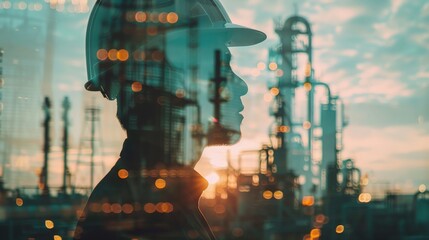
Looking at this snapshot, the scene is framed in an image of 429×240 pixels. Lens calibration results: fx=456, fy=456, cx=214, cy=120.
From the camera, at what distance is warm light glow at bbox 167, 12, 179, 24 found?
2.99 ft

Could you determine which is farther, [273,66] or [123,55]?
[273,66]

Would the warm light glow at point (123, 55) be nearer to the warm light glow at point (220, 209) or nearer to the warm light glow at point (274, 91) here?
the warm light glow at point (220, 209)

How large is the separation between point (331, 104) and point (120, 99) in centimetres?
942

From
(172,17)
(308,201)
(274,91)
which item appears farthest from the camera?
(308,201)

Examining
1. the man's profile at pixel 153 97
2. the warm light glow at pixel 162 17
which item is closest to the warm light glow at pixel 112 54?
the man's profile at pixel 153 97

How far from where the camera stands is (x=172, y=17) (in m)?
0.92

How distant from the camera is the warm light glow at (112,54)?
93 cm

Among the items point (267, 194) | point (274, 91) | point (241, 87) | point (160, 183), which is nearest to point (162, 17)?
point (241, 87)

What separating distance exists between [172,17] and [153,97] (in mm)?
166

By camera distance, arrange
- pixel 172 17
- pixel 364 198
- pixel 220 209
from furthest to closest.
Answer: pixel 364 198, pixel 220 209, pixel 172 17

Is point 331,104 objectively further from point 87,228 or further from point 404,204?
point 87,228

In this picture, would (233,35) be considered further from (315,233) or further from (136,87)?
(315,233)

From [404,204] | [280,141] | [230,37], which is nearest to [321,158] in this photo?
[280,141]

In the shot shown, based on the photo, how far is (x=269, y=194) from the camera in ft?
31.4
